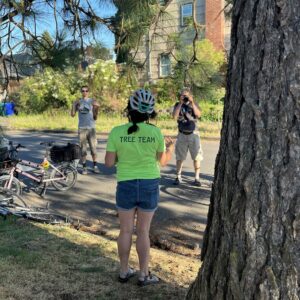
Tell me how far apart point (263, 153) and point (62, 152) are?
6506mm

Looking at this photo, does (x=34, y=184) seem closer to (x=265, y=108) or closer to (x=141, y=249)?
(x=141, y=249)

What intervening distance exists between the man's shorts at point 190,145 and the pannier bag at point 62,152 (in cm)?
187

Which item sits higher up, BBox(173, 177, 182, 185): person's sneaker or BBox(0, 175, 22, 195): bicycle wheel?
BBox(0, 175, 22, 195): bicycle wheel

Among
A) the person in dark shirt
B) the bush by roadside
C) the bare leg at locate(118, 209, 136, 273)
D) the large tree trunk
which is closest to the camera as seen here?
the large tree trunk

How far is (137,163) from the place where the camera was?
391 centimetres

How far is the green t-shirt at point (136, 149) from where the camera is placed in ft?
12.8

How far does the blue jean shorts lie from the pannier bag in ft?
15.2

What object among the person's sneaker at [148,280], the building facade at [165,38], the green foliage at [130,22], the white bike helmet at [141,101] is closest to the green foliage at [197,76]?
the building facade at [165,38]

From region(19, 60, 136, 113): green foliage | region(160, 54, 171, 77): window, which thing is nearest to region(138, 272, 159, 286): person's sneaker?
region(160, 54, 171, 77): window

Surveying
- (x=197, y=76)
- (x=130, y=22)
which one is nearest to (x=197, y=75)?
(x=197, y=76)

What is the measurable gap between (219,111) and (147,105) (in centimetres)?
1522

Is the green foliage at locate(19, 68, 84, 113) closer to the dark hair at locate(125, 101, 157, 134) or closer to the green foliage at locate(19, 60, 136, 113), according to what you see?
the green foliage at locate(19, 60, 136, 113)

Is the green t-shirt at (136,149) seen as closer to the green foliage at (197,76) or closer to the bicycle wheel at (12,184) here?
the green foliage at (197,76)

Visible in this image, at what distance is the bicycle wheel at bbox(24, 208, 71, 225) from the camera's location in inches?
240
